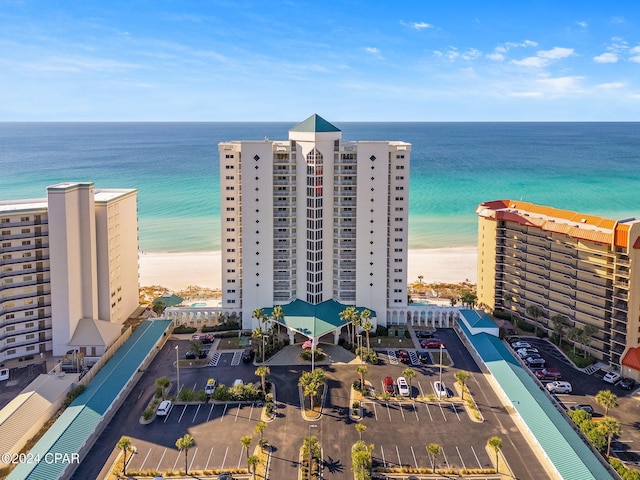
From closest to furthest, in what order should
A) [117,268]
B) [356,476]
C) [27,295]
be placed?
[356,476] → [27,295] → [117,268]

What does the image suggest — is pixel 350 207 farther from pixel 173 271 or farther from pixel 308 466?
pixel 173 271

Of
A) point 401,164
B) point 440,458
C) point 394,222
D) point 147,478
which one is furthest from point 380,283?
point 147,478

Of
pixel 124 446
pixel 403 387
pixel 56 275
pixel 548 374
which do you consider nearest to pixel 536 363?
pixel 548 374

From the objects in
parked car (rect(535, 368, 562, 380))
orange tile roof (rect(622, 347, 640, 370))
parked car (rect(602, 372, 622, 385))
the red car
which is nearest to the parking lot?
parked car (rect(535, 368, 562, 380))

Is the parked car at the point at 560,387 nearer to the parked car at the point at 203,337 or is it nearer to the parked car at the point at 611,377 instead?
the parked car at the point at 611,377

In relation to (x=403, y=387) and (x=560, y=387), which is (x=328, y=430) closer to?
(x=403, y=387)

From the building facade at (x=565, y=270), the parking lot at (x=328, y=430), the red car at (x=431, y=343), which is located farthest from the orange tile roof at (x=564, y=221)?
the parking lot at (x=328, y=430)
